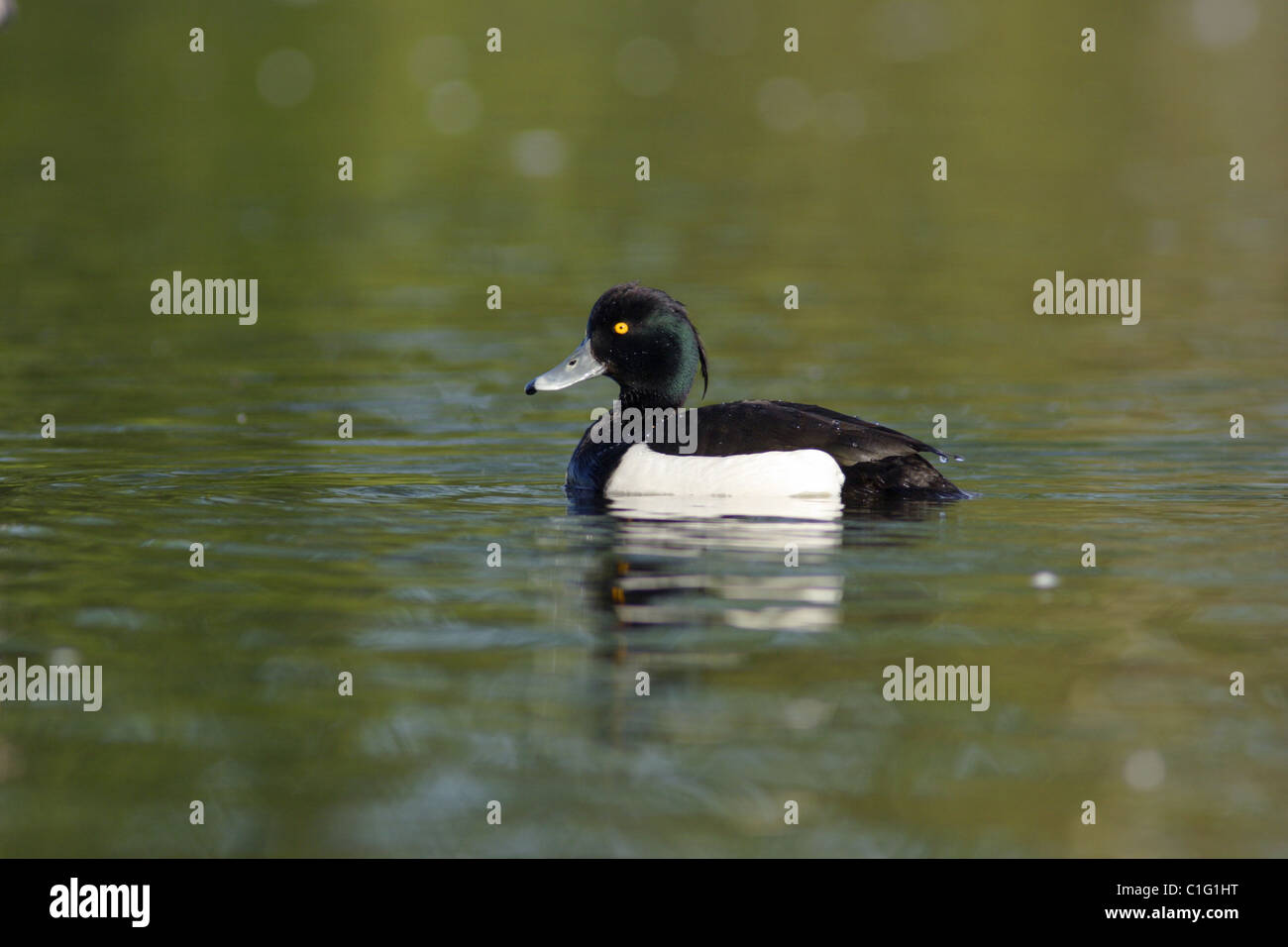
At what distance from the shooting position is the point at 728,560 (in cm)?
1006

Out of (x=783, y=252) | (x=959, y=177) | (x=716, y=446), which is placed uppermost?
(x=959, y=177)

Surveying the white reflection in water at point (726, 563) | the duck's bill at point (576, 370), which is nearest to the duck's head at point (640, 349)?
the duck's bill at point (576, 370)

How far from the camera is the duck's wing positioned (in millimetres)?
11414

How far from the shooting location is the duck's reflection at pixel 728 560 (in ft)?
29.4

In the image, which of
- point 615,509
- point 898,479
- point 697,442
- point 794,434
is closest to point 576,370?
point 697,442

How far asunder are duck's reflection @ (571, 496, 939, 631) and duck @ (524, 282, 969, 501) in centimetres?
13

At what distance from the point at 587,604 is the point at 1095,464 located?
4679 millimetres

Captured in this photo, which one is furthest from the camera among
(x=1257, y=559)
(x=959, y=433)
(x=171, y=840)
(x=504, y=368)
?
(x=504, y=368)

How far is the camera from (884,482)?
38.0 ft

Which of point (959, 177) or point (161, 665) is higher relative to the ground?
point (959, 177)

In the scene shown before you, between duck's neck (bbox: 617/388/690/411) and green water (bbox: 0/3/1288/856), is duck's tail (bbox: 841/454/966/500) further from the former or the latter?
Result: duck's neck (bbox: 617/388/690/411)

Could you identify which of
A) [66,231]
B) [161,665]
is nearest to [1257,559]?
[161,665]

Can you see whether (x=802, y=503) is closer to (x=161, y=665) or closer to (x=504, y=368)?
(x=161, y=665)

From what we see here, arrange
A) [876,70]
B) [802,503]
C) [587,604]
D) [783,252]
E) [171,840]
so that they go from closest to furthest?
[171,840]
[587,604]
[802,503]
[783,252]
[876,70]
